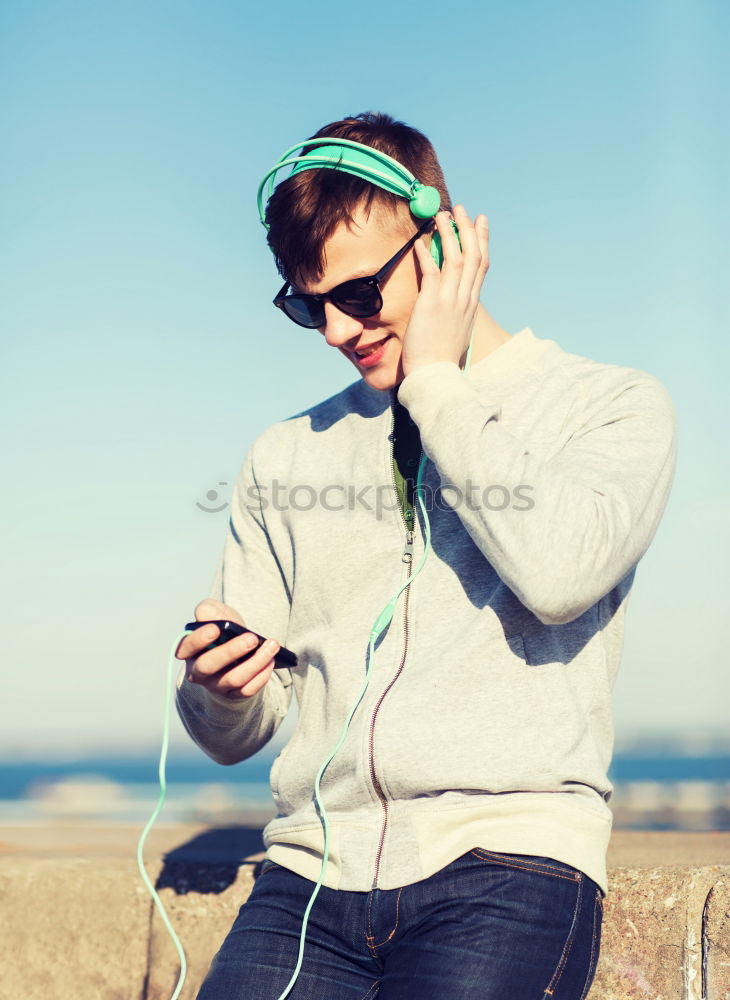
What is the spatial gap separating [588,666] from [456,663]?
0.32 m

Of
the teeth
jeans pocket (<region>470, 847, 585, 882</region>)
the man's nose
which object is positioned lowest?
jeans pocket (<region>470, 847, 585, 882</region>)

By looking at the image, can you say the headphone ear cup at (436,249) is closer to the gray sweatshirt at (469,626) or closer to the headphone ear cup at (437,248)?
the headphone ear cup at (437,248)

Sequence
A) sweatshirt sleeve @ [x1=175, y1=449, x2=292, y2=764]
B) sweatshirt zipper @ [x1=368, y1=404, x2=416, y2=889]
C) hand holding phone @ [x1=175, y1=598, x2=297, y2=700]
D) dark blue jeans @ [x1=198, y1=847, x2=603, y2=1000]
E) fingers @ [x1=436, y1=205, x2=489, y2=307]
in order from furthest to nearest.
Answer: sweatshirt sleeve @ [x1=175, y1=449, x2=292, y2=764] → fingers @ [x1=436, y1=205, x2=489, y2=307] → hand holding phone @ [x1=175, y1=598, x2=297, y2=700] → sweatshirt zipper @ [x1=368, y1=404, x2=416, y2=889] → dark blue jeans @ [x1=198, y1=847, x2=603, y2=1000]

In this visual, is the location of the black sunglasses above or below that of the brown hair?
below

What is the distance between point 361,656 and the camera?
2.40 meters

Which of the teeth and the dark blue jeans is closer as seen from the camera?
the dark blue jeans

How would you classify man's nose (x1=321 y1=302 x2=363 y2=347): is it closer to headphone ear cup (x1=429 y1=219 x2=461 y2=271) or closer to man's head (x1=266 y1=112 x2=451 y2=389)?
man's head (x1=266 y1=112 x2=451 y2=389)

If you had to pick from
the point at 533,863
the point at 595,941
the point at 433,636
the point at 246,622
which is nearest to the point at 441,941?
the point at 533,863

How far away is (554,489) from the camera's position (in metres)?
2.04

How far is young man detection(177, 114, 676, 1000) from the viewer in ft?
6.59

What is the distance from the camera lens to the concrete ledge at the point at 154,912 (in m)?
2.56

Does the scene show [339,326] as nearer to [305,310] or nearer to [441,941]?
[305,310]

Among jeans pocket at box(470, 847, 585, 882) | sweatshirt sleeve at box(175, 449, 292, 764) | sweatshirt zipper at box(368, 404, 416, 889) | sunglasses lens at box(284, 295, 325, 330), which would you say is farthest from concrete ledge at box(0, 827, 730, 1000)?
sunglasses lens at box(284, 295, 325, 330)

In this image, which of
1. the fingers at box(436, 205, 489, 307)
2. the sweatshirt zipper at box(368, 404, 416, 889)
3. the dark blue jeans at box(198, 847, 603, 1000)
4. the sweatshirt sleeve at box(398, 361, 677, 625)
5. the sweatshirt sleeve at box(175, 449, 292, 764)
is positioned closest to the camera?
the dark blue jeans at box(198, 847, 603, 1000)
